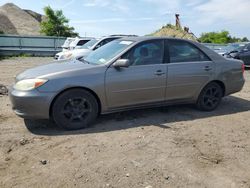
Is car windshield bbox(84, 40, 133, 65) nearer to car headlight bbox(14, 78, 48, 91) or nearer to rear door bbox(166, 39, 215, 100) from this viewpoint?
rear door bbox(166, 39, 215, 100)

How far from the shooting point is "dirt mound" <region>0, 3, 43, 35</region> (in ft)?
186

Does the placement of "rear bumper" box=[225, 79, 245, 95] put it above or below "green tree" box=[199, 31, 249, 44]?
below

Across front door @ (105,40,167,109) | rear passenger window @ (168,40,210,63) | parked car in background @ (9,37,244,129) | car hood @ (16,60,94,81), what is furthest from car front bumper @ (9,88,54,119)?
rear passenger window @ (168,40,210,63)

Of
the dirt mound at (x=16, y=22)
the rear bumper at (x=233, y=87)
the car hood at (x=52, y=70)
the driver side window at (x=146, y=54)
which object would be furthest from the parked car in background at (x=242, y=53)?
the dirt mound at (x=16, y=22)

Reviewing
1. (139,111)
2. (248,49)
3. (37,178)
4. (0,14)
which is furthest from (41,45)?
(0,14)

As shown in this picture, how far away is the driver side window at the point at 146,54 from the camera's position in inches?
206

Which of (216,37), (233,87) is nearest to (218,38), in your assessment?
(216,37)

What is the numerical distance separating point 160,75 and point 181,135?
1.27 metres

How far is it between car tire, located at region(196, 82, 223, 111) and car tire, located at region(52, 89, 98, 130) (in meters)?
2.43

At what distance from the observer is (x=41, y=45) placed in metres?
24.4

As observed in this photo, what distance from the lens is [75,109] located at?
4844mm

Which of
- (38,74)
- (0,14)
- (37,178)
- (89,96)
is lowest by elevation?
(37,178)

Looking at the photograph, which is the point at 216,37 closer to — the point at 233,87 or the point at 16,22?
the point at 16,22

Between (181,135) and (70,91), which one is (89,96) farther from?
(181,135)
